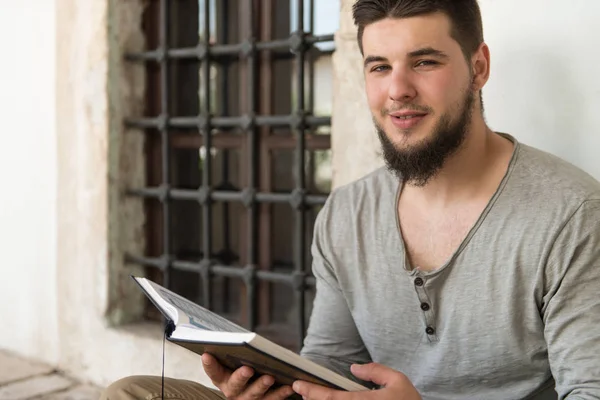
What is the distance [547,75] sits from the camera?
1.71m

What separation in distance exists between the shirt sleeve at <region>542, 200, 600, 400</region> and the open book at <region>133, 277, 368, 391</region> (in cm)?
38

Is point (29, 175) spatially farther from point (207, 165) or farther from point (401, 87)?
point (401, 87)

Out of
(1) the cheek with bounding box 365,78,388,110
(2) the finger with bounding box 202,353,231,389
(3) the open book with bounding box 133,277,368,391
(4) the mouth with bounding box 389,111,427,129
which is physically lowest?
(2) the finger with bounding box 202,353,231,389

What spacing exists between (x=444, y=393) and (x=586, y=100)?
772 mm

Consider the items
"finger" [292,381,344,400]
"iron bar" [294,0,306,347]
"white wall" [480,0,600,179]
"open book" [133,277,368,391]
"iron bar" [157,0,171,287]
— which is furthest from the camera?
"iron bar" [157,0,171,287]

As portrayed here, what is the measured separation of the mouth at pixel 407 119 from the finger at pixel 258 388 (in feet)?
1.93

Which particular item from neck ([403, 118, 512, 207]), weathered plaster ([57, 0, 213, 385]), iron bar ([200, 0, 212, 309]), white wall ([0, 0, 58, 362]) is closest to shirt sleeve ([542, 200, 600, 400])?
neck ([403, 118, 512, 207])

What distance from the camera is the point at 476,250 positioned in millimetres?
1425

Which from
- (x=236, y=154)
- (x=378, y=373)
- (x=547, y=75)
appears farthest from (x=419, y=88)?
(x=236, y=154)

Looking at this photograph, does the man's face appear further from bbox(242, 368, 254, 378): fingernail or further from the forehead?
bbox(242, 368, 254, 378): fingernail

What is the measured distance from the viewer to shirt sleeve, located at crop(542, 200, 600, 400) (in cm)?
125

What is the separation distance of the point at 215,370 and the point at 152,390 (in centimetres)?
24

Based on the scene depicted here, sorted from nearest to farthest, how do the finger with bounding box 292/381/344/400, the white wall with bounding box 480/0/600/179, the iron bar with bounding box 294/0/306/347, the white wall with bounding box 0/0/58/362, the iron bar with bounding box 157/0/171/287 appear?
the finger with bounding box 292/381/344/400, the white wall with bounding box 480/0/600/179, the iron bar with bounding box 294/0/306/347, the iron bar with bounding box 157/0/171/287, the white wall with bounding box 0/0/58/362

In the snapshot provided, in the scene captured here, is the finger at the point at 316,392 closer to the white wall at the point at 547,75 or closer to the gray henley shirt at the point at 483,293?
the gray henley shirt at the point at 483,293
